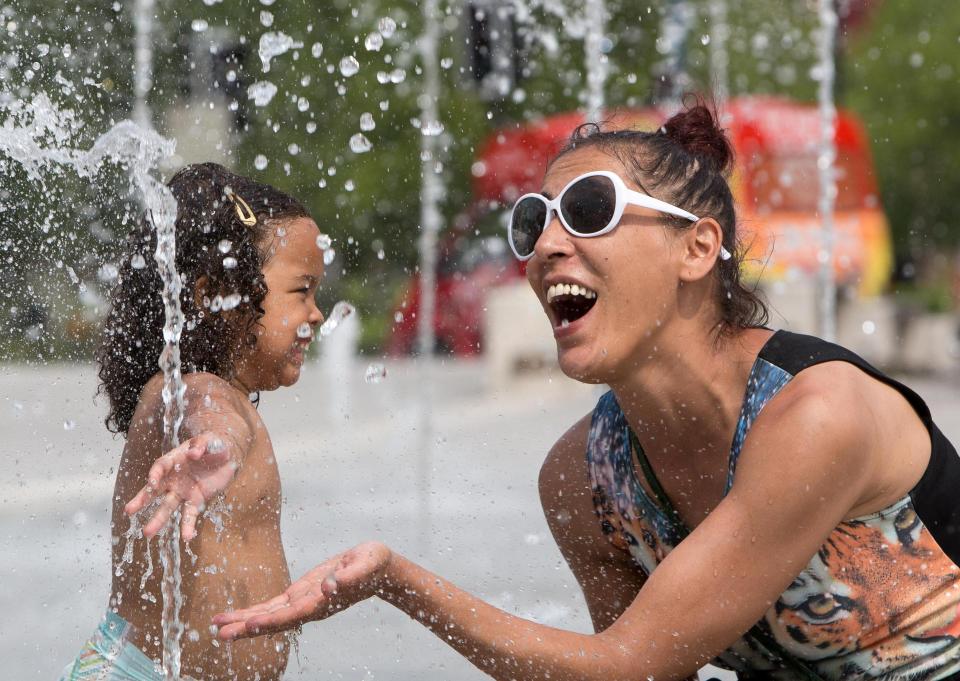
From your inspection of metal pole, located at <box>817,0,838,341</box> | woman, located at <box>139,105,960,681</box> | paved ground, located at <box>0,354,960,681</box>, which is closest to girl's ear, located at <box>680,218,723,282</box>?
woman, located at <box>139,105,960,681</box>

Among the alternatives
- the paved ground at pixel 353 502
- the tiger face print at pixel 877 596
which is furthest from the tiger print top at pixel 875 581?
the paved ground at pixel 353 502

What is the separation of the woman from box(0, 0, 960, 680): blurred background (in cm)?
32

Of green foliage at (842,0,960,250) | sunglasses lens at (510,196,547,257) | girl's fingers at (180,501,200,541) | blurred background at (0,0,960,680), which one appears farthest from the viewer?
green foliage at (842,0,960,250)

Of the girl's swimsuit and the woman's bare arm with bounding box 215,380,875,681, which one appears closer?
the woman's bare arm with bounding box 215,380,875,681

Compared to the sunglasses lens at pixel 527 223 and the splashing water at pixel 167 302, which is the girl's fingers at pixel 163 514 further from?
the sunglasses lens at pixel 527 223

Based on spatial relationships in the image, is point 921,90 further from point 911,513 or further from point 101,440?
point 911,513

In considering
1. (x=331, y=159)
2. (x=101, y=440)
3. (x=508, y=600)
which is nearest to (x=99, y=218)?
(x=101, y=440)

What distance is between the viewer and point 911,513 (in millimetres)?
2307

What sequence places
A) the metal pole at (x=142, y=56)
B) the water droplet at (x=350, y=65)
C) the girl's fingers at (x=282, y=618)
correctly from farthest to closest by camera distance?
the metal pole at (x=142, y=56)
the water droplet at (x=350, y=65)
the girl's fingers at (x=282, y=618)

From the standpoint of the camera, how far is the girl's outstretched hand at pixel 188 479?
2189 millimetres

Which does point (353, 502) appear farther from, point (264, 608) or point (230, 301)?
point (264, 608)

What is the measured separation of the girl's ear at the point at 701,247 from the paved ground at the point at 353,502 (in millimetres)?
1715

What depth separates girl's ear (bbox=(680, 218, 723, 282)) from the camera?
2354 millimetres

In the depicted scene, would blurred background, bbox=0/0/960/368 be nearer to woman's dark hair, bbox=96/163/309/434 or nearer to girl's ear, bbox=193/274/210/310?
woman's dark hair, bbox=96/163/309/434
